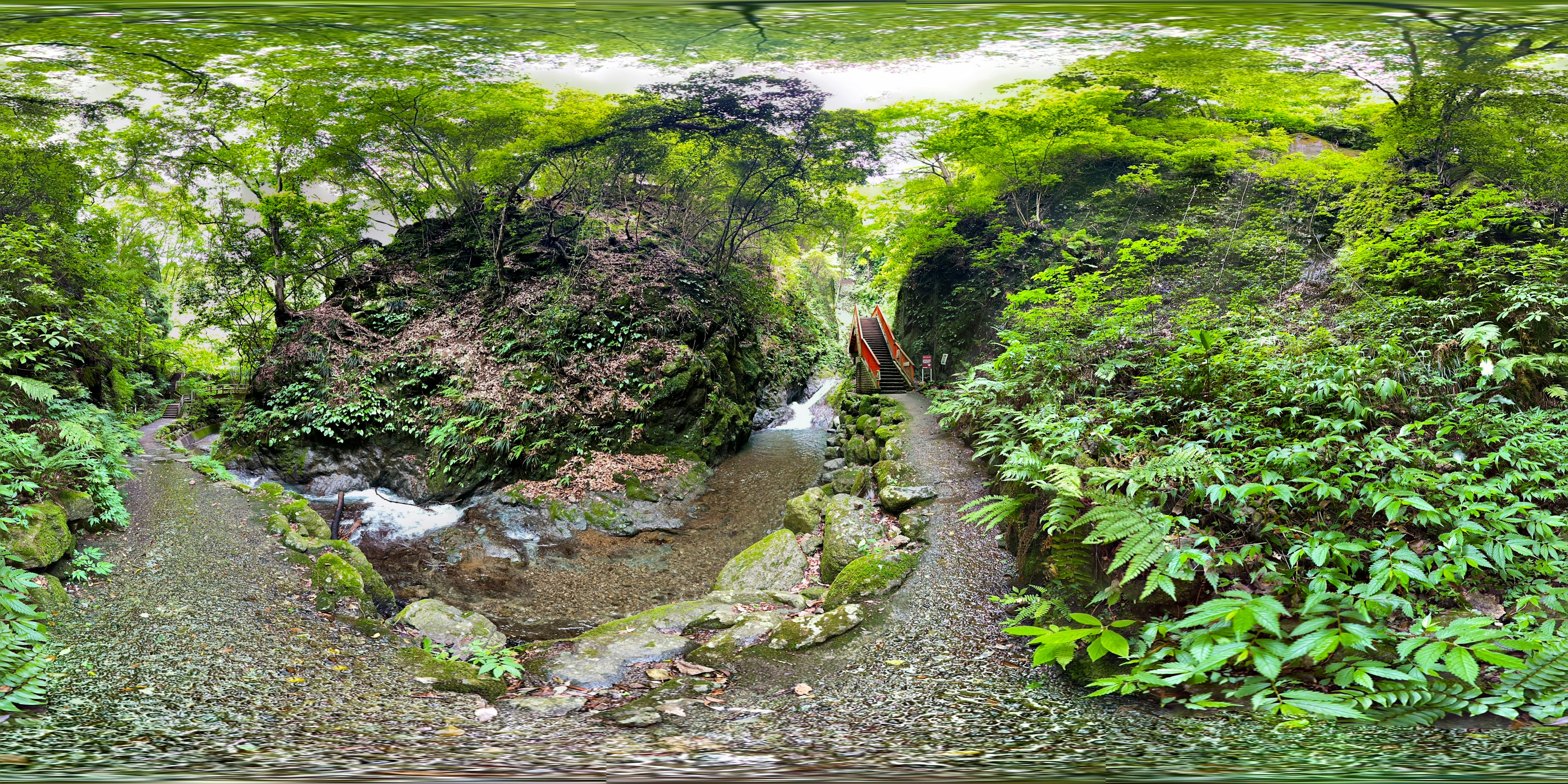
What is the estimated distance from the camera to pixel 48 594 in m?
2.29

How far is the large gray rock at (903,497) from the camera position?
410 cm

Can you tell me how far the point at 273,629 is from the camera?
255 cm

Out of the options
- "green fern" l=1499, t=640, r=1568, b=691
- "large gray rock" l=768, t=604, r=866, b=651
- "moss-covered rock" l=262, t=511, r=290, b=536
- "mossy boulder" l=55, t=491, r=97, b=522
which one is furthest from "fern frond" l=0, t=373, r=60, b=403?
"green fern" l=1499, t=640, r=1568, b=691

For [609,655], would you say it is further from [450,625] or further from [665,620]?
[450,625]

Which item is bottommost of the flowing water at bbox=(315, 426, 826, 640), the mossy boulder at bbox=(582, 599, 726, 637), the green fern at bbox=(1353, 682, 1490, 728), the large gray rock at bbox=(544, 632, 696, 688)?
the flowing water at bbox=(315, 426, 826, 640)

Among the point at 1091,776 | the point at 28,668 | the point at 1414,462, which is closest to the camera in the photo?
the point at 1091,776

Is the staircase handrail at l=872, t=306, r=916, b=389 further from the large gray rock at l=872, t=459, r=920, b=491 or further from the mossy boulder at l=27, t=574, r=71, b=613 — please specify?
the mossy boulder at l=27, t=574, r=71, b=613

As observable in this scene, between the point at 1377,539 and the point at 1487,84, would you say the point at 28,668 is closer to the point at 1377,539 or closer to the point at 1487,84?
the point at 1377,539

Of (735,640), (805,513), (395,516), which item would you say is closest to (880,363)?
(805,513)

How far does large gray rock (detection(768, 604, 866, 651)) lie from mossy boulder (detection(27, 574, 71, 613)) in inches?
118

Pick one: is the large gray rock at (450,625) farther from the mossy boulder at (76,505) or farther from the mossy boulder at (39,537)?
the mossy boulder at (76,505)

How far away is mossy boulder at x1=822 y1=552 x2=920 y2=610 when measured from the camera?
3.01 m

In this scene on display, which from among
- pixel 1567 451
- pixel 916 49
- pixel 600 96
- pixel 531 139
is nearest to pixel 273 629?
pixel 531 139

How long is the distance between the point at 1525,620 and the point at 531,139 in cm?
392
